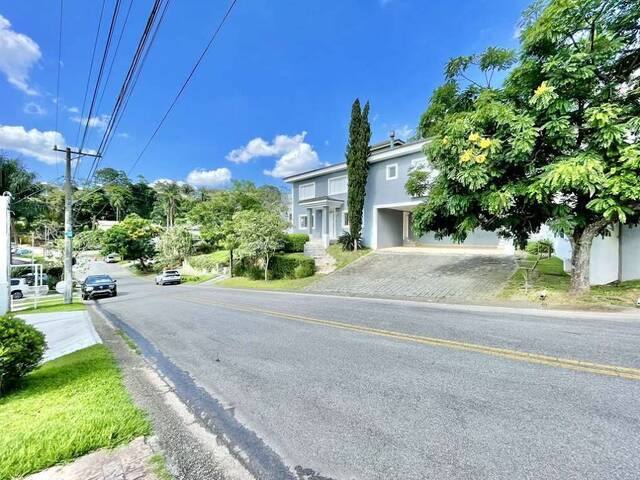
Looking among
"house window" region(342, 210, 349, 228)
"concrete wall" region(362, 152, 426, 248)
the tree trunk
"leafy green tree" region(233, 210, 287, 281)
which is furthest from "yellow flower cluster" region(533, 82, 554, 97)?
"house window" region(342, 210, 349, 228)

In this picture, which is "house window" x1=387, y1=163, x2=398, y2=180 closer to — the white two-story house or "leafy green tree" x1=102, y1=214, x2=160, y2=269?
the white two-story house

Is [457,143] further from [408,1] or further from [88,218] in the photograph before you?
[88,218]

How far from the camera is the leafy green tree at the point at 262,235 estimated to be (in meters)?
21.7

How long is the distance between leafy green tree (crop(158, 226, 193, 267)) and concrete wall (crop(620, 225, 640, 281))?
3868 centimetres

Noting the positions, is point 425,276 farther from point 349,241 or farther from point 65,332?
point 65,332

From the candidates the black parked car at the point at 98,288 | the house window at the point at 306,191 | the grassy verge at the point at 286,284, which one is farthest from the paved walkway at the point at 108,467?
the house window at the point at 306,191

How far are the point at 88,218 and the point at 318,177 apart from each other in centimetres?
6347

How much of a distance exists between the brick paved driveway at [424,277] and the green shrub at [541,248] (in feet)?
6.60

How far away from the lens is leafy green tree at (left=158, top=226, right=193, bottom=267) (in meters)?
38.1

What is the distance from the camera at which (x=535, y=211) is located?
1032 cm

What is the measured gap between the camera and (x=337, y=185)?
25938mm

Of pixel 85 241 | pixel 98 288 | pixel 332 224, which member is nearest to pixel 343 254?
pixel 332 224

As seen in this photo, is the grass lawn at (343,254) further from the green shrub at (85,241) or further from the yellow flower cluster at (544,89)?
the green shrub at (85,241)

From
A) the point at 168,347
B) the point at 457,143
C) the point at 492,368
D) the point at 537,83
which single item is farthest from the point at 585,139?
the point at 168,347
